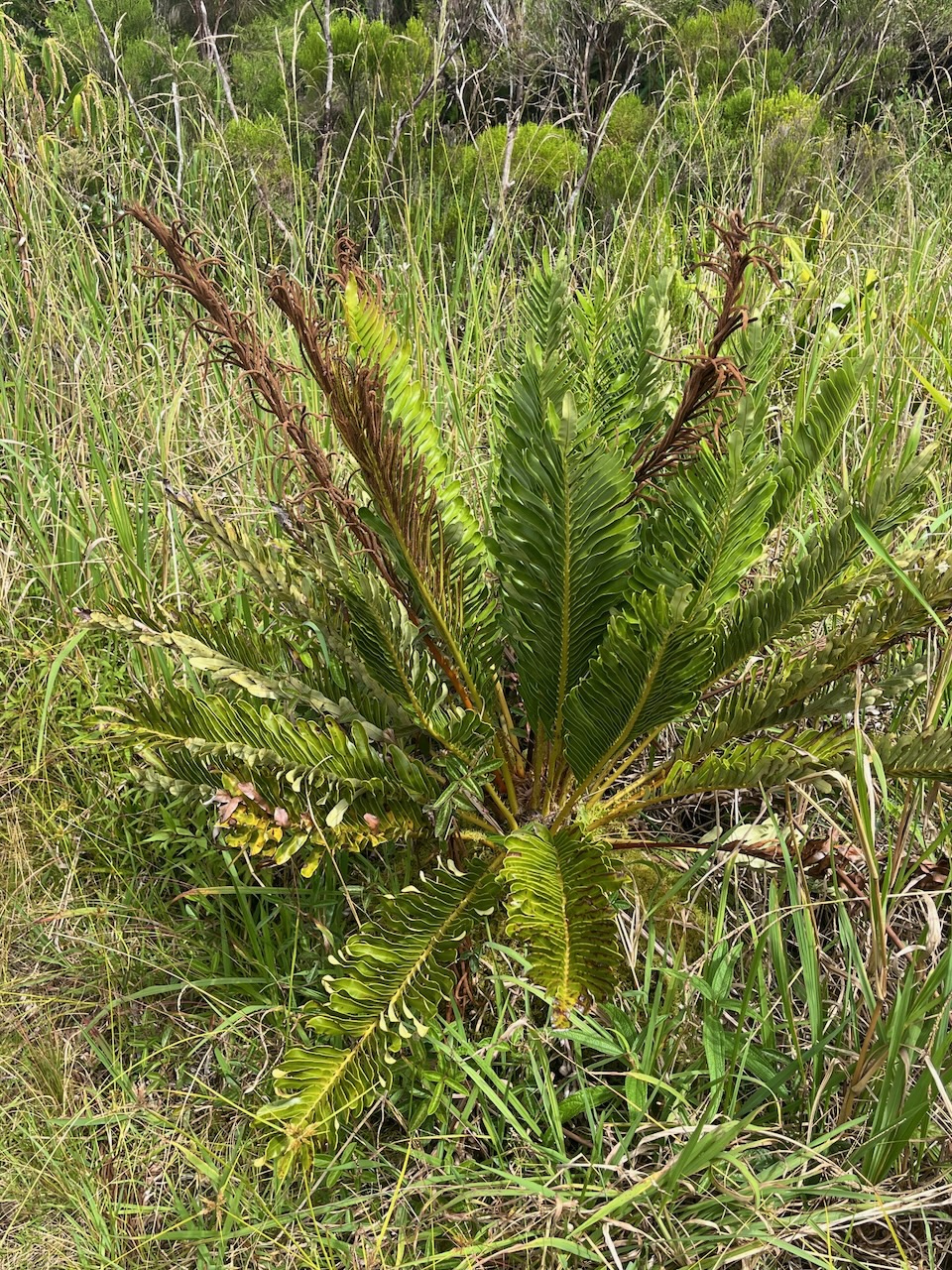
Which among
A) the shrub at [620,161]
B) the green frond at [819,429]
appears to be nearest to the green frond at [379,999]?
the green frond at [819,429]

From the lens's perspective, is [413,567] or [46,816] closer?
[413,567]

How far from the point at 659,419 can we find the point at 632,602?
608 millimetres

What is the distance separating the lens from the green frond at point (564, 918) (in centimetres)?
130

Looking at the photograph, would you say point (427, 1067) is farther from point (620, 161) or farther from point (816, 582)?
point (620, 161)

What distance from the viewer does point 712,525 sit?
149 centimetres

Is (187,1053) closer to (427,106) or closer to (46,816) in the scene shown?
(46,816)

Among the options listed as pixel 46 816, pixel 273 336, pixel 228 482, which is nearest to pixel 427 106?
pixel 273 336

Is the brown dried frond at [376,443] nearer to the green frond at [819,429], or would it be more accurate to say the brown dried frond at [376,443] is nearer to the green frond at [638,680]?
the green frond at [638,680]

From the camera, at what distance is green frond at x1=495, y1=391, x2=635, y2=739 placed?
1408 millimetres

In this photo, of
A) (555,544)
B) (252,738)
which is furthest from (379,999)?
(555,544)

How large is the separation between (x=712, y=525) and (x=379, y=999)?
2.72 ft

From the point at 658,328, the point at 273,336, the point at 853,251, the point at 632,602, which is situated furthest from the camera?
the point at 853,251

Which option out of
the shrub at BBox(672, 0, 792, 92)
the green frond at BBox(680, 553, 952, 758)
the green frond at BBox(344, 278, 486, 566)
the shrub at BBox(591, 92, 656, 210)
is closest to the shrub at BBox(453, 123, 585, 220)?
the shrub at BBox(591, 92, 656, 210)

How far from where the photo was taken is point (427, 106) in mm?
3572
